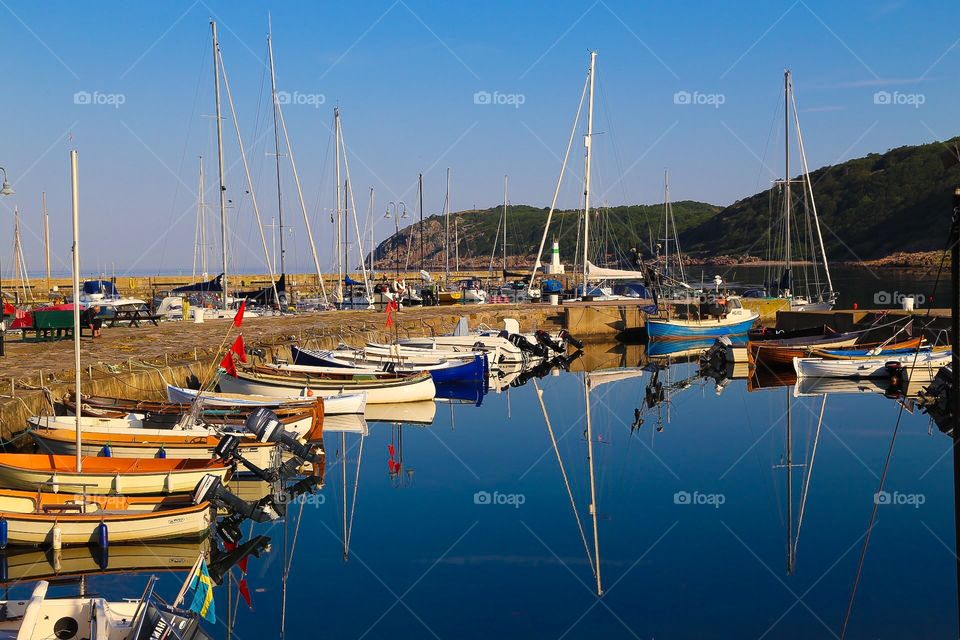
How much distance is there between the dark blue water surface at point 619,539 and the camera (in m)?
12.5

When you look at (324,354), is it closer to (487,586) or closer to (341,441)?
(341,441)

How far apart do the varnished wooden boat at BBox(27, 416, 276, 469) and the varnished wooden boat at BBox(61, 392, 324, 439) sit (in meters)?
1.21

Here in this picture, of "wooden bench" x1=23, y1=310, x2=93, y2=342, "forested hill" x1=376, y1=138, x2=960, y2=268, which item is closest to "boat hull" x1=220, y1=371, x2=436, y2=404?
"wooden bench" x1=23, y1=310, x2=93, y2=342

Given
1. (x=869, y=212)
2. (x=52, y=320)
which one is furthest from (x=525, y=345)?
(x=869, y=212)

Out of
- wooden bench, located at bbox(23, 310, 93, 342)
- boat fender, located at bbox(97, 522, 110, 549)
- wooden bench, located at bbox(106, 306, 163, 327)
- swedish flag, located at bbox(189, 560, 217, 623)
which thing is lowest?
boat fender, located at bbox(97, 522, 110, 549)

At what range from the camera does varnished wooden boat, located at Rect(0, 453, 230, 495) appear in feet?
50.3

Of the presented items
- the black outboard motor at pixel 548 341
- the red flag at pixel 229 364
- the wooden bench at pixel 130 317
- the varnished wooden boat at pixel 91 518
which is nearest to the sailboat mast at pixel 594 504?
the varnished wooden boat at pixel 91 518

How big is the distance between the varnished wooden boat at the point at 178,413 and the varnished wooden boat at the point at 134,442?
3.95ft

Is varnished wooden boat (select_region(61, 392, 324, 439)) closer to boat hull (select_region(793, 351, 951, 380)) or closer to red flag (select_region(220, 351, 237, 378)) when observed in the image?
red flag (select_region(220, 351, 237, 378))

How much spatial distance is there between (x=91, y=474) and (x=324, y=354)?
681 inches

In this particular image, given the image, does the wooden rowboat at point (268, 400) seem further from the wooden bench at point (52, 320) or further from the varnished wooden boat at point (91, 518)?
the wooden bench at point (52, 320)

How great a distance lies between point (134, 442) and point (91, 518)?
4.38m

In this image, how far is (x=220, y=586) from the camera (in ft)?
44.8

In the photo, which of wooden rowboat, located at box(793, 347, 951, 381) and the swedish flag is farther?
wooden rowboat, located at box(793, 347, 951, 381)
